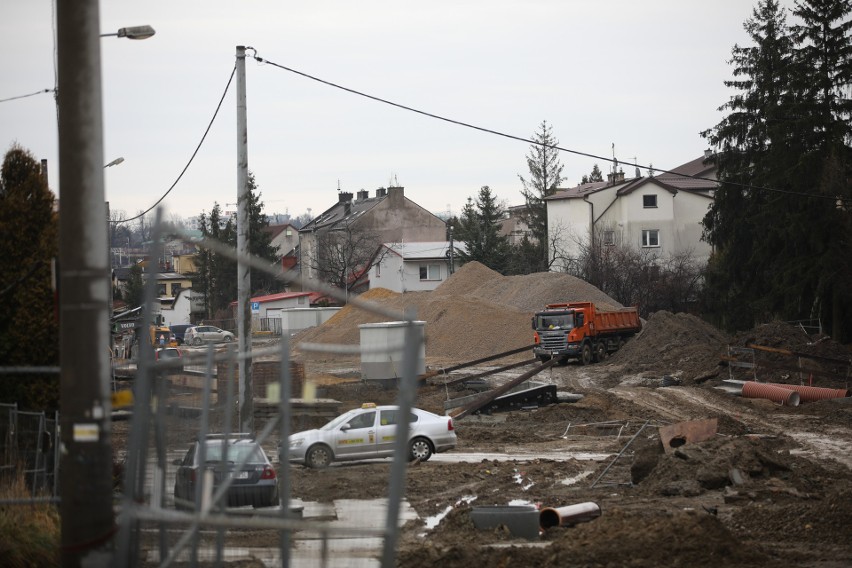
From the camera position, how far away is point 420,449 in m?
20.5

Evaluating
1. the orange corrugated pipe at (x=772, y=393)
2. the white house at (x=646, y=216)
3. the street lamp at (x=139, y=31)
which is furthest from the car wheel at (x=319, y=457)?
the white house at (x=646, y=216)

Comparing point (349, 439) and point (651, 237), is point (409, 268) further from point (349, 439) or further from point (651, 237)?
point (349, 439)

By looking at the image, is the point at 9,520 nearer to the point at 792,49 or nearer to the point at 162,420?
the point at 162,420

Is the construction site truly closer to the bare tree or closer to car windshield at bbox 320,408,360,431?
car windshield at bbox 320,408,360,431

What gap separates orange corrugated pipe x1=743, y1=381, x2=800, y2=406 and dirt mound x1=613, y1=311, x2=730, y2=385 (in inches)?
158

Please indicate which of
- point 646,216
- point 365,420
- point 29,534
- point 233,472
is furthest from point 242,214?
point 646,216

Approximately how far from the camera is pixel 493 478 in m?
18.1

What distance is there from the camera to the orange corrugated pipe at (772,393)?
1205 inches

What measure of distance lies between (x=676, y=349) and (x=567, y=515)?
31794 mm

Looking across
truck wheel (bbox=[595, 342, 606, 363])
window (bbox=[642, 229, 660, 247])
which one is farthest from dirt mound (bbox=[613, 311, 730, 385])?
window (bbox=[642, 229, 660, 247])

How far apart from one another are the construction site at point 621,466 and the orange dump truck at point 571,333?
8.59 ft

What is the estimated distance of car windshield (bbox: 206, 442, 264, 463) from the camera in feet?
24.5

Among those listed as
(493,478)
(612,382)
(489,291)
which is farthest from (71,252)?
(489,291)

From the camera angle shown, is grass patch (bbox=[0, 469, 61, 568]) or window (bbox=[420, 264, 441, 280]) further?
window (bbox=[420, 264, 441, 280])
